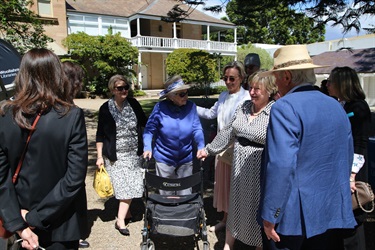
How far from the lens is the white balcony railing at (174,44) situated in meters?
26.3

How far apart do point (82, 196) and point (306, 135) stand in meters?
1.48

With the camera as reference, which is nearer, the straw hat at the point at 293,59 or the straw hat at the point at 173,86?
the straw hat at the point at 293,59

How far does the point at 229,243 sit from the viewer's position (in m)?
3.26

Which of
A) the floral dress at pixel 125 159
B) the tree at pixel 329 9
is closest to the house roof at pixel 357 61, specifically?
the tree at pixel 329 9

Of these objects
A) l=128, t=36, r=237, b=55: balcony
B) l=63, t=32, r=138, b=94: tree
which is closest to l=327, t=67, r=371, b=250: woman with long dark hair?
l=63, t=32, r=138, b=94: tree

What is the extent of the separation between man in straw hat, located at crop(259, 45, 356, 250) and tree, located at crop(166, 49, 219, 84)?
19.7m

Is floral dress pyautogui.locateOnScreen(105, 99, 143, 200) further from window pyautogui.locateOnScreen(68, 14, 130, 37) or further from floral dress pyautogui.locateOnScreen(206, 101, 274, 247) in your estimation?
window pyautogui.locateOnScreen(68, 14, 130, 37)

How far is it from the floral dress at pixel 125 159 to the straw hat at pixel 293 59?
2.16 meters

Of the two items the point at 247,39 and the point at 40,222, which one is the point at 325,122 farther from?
the point at 247,39

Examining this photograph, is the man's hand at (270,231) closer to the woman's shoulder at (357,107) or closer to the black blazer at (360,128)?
the black blazer at (360,128)

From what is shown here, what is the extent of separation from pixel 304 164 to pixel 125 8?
30.7 metres

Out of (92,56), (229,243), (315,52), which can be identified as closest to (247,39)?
(315,52)

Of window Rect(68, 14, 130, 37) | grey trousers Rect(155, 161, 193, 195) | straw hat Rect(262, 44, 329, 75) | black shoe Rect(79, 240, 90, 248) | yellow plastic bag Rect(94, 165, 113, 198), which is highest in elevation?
window Rect(68, 14, 130, 37)

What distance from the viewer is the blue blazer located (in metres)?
1.87
